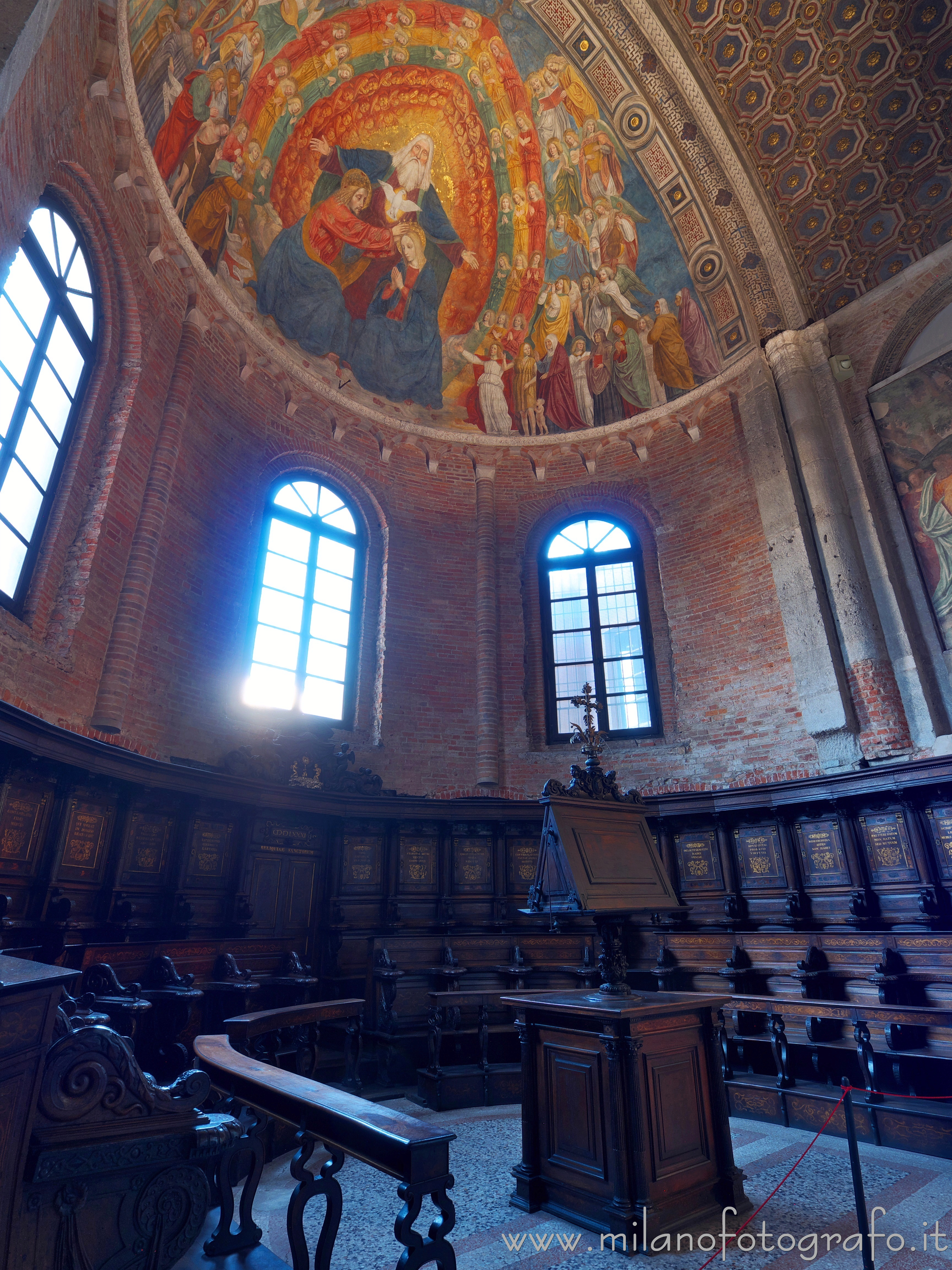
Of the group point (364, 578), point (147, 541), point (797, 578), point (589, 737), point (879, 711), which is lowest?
point (589, 737)

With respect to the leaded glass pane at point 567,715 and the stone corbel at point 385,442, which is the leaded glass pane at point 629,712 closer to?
the leaded glass pane at point 567,715

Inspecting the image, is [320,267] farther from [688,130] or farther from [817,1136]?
[817,1136]

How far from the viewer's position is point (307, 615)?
10.2 m

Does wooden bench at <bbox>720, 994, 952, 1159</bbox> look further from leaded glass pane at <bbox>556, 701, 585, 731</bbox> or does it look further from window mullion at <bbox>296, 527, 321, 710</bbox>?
window mullion at <bbox>296, 527, 321, 710</bbox>

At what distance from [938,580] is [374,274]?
9.53 meters

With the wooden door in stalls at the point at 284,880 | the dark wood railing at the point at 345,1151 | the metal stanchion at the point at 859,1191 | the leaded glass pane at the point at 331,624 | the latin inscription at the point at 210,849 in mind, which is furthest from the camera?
the leaded glass pane at the point at 331,624

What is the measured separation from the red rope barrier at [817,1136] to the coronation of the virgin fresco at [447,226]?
9.82m

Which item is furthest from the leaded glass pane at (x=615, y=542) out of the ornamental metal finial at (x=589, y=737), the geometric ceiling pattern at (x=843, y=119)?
the ornamental metal finial at (x=589, y=737)

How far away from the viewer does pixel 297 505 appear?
10.7 metres

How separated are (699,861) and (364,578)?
6229 millimetres

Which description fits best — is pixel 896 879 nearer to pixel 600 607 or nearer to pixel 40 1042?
pixel 600 607

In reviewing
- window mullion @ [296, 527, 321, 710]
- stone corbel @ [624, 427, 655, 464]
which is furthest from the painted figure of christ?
stone corbel @ [624, 427, 655, 464]

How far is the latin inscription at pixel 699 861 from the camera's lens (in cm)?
864

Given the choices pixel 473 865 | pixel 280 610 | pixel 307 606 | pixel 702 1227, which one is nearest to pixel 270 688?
pixel 280 610
